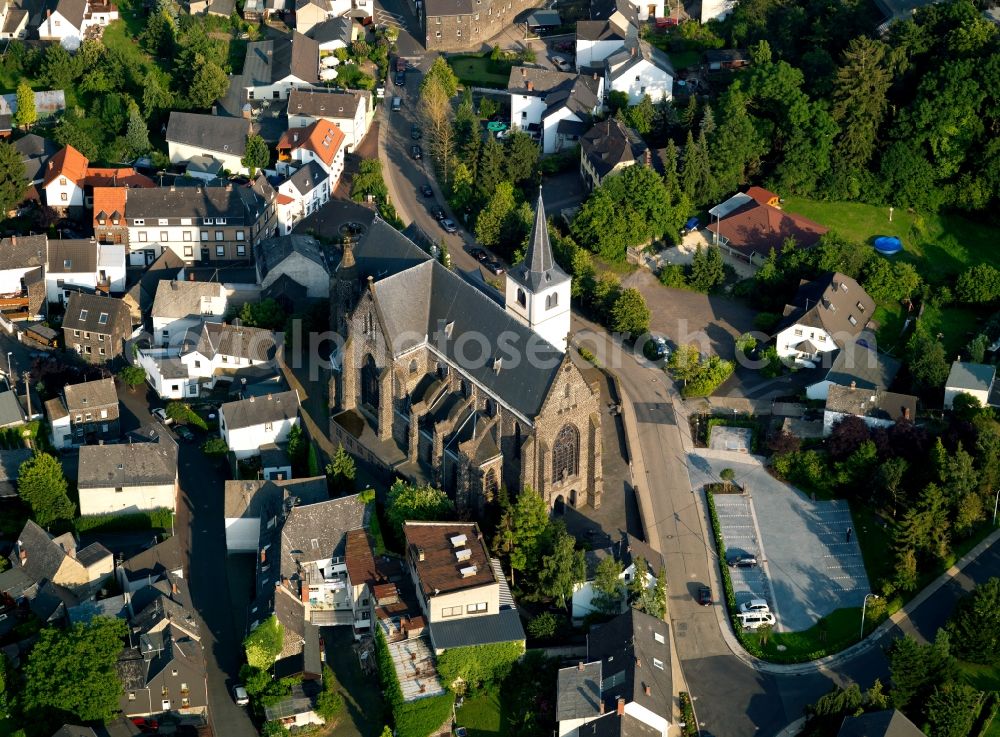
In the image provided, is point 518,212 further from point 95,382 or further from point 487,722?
point 487,722

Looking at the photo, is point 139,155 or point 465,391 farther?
point 139,155

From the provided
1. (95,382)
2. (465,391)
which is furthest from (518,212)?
(95,382)

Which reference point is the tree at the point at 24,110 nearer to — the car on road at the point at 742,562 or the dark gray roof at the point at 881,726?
the car on road at the point at 742,562

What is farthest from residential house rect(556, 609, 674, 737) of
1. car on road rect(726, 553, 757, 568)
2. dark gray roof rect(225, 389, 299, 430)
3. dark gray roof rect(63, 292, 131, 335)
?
dark gray roof rect(63, 292, 131, 335)

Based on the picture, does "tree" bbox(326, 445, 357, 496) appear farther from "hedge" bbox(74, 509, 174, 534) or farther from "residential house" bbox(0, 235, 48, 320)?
"residential house" bbox(0, 235, 48, 320)

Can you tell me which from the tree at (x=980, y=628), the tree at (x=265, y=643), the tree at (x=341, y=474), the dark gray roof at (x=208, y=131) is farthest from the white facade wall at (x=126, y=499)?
the tree at (x=980, y=628)

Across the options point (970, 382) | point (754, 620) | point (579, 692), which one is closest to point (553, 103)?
point (970, 382)
